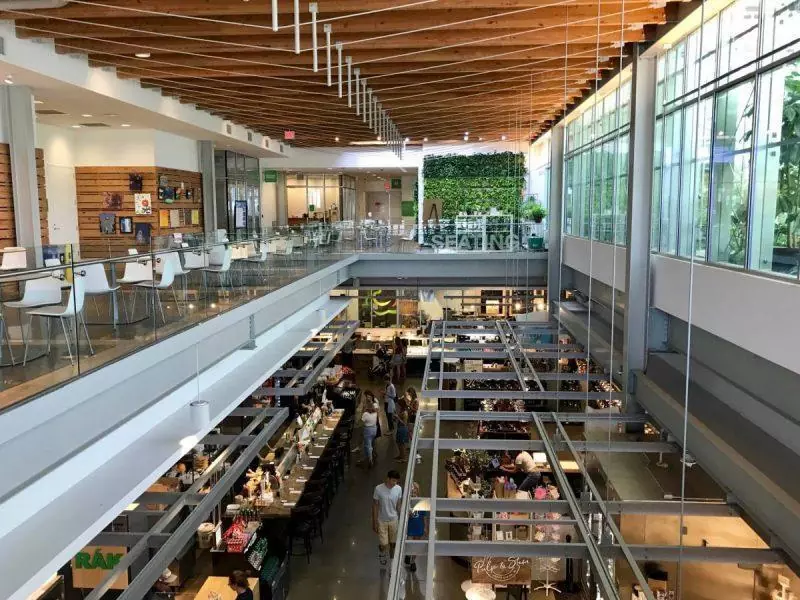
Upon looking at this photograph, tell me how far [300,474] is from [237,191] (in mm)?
12101

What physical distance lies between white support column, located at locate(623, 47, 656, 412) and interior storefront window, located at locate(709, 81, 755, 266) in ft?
5.45

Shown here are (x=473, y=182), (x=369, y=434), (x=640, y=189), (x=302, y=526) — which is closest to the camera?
(x=640, y=189)

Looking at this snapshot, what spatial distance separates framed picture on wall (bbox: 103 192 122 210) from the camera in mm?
15281

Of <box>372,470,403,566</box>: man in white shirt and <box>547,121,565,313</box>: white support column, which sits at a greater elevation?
<box>547,121,565,313</box>: white support column

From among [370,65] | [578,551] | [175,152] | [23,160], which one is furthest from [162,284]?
[175,152]

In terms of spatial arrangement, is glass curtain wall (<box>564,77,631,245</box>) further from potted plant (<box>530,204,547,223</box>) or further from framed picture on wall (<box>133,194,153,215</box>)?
framed picture on wall (<box>133,194,153,215</box>)

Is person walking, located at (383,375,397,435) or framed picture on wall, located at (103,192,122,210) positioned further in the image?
person walking, located at (383,375,397,435)

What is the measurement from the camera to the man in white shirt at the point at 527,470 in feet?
32.7

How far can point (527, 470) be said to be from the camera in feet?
35.8

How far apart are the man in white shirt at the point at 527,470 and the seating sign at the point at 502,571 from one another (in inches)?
56.1

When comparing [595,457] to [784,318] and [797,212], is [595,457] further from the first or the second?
[797,212]

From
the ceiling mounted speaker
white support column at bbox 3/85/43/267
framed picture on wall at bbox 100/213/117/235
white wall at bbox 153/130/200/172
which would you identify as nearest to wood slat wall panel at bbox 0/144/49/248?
white support column at bbox 3/85/43/267

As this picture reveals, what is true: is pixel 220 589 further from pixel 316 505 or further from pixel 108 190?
Result: pixel 108 190

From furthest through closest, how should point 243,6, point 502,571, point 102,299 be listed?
1. point 502,571
2. point 243,6
3. point 102,299
